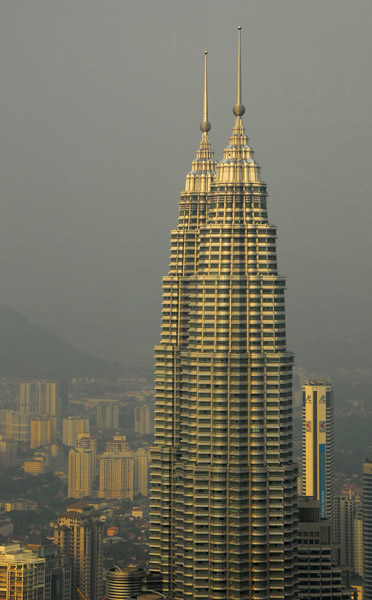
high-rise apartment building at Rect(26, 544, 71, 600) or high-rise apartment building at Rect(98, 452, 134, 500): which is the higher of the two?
high-rise apartment building at Rect(98, 452, 134, 500)

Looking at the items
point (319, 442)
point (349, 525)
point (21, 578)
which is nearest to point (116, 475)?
point (319, 442)

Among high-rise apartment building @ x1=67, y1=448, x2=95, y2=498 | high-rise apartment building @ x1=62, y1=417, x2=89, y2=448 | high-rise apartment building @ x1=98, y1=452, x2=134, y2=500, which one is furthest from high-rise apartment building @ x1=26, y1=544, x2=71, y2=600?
high-rise apartment building @ x1=62, y1=417, x2=89, y2=448

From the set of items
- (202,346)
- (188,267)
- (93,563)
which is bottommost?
(93,563)

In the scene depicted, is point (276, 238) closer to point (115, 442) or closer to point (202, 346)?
point (202, 346)

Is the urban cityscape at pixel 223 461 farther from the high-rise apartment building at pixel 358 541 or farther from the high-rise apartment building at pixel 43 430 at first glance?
the high-rise apartment building at pixel 43 430

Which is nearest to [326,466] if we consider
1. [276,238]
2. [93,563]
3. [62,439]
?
[93,563]

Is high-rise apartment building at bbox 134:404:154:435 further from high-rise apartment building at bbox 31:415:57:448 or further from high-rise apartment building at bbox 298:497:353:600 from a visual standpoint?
high-rise apartment building at bbox 31:415:57:448

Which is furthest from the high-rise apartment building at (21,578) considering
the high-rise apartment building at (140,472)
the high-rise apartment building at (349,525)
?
the high-rise apartment building at (349,525)
